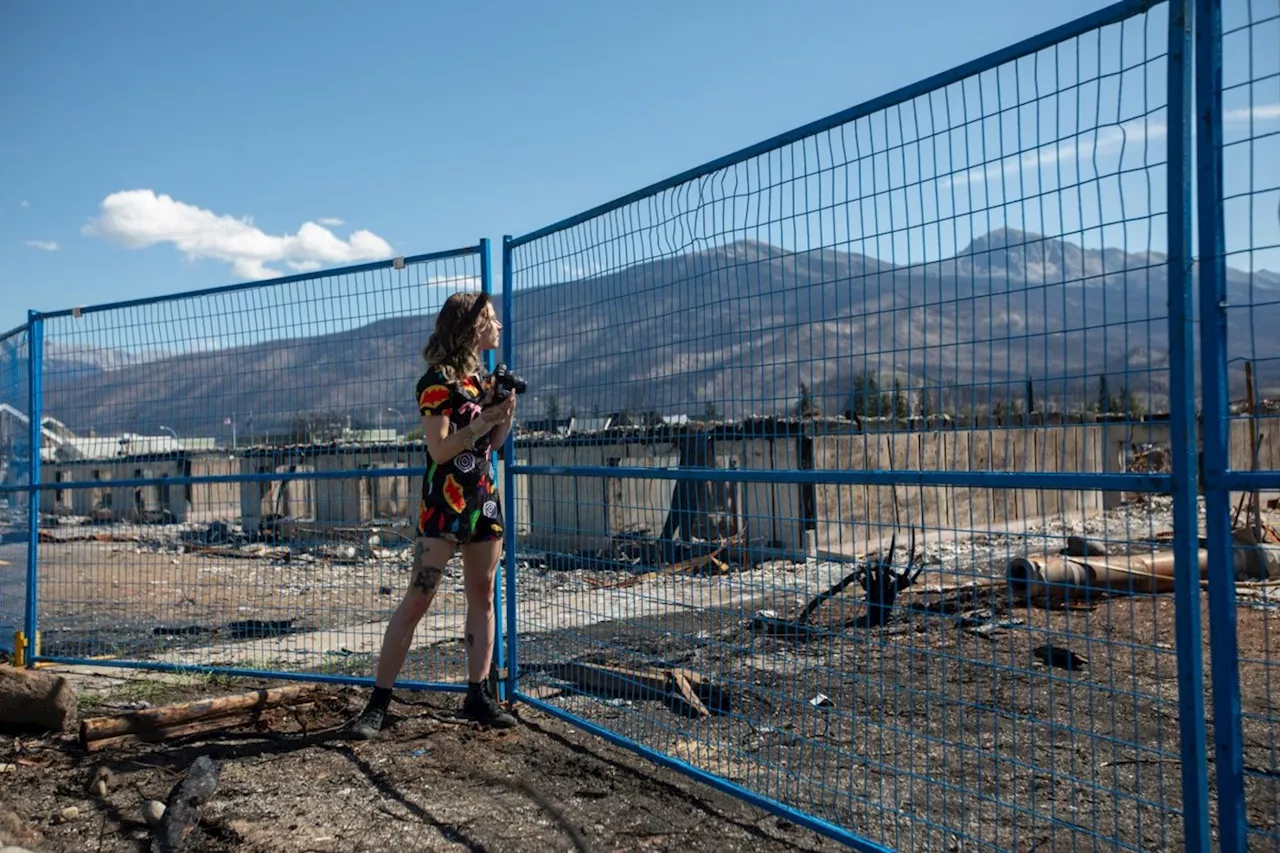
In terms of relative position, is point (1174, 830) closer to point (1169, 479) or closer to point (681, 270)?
point (1169, 479)

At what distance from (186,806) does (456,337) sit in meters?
2.19

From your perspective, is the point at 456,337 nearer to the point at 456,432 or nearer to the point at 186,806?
the point at 456,432

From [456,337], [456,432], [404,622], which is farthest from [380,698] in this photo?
[456,337]

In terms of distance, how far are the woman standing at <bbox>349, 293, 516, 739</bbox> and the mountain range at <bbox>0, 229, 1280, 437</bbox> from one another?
514 mm

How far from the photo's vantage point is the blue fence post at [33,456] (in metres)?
7.04

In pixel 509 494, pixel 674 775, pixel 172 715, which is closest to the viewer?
pixel 674 775

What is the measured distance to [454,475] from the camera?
4637mm

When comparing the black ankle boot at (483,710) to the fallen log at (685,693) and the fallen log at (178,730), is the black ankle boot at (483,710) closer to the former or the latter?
the fallen log at (685,693)

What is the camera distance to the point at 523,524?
19.3 feet

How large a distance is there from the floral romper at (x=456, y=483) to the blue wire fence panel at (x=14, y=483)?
13.8 ft

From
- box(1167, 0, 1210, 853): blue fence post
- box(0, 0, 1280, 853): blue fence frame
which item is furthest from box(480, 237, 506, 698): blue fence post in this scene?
box(1167, 0, 1210, 853): blue fence post

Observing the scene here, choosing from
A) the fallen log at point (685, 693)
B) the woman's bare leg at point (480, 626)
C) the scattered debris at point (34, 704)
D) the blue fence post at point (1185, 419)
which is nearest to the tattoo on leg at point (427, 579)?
the woman's bare leg at point (480, 626)

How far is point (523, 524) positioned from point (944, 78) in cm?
359

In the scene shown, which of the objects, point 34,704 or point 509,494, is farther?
point 509,494
